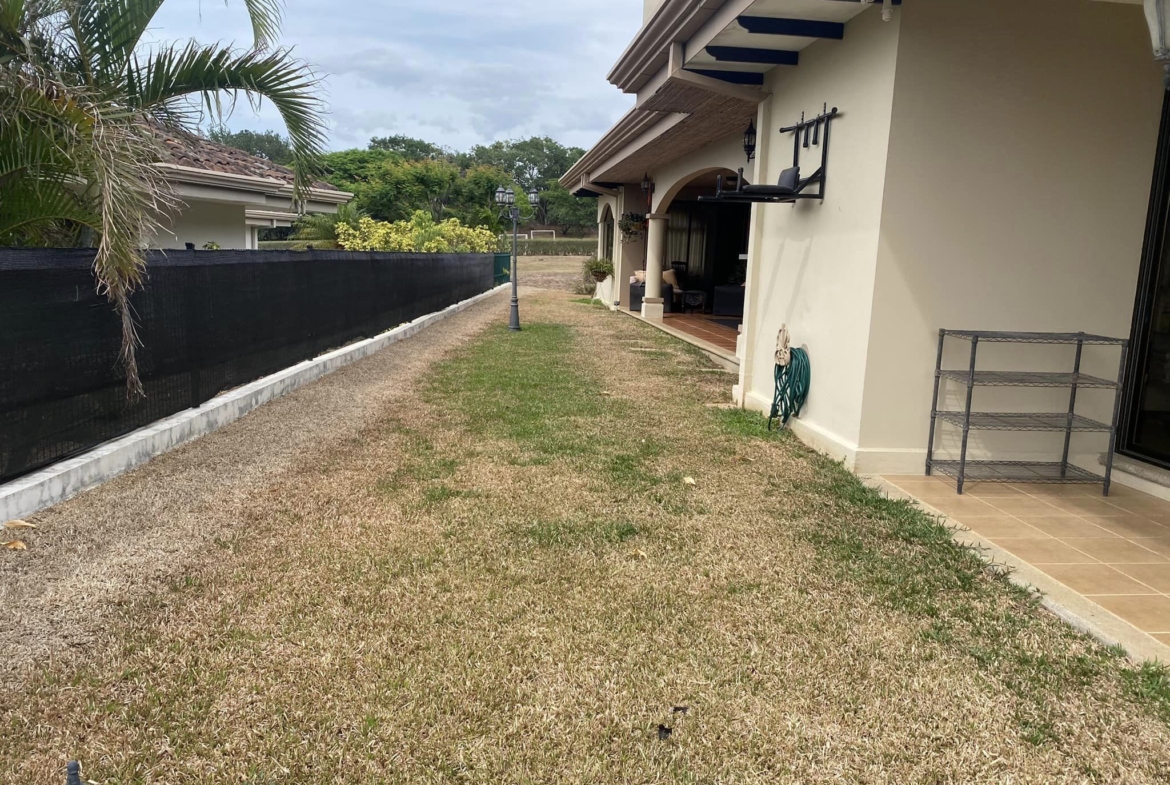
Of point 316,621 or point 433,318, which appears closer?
point 316,621

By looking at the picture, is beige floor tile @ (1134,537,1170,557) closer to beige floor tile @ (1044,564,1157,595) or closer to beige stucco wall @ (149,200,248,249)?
beige floor tile @ (1044,564,1157,595)

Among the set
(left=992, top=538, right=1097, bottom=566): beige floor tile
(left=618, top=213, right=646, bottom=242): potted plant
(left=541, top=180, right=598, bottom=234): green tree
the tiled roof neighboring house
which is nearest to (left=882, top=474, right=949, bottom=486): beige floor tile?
(left=992, top=538, right=1097, bottom=566): beige floor tile

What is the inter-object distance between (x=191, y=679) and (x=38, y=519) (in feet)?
6.88

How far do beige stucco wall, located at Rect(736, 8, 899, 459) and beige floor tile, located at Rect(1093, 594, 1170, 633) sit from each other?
82.1 inches

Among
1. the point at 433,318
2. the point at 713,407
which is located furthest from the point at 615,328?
the point at 713,407

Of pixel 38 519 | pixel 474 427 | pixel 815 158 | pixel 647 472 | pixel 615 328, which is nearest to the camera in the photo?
pixel 38 519

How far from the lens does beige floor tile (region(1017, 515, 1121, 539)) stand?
4.17 m

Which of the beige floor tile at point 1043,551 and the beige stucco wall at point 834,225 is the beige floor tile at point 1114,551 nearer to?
the beige floor tile at point 1043,551

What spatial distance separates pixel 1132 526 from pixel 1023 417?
41.0 inches

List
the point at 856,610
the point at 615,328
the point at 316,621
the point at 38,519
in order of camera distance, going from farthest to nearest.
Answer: the point at 615,328 < the point at 38,519 < the point at 856,610 < the point at 316,621

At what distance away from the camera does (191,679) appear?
2.65m

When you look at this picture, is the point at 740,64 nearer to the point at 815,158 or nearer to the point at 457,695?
the point at 815,158

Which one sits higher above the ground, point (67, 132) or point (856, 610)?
→ point (67, 132)

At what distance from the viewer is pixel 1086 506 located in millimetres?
4648
